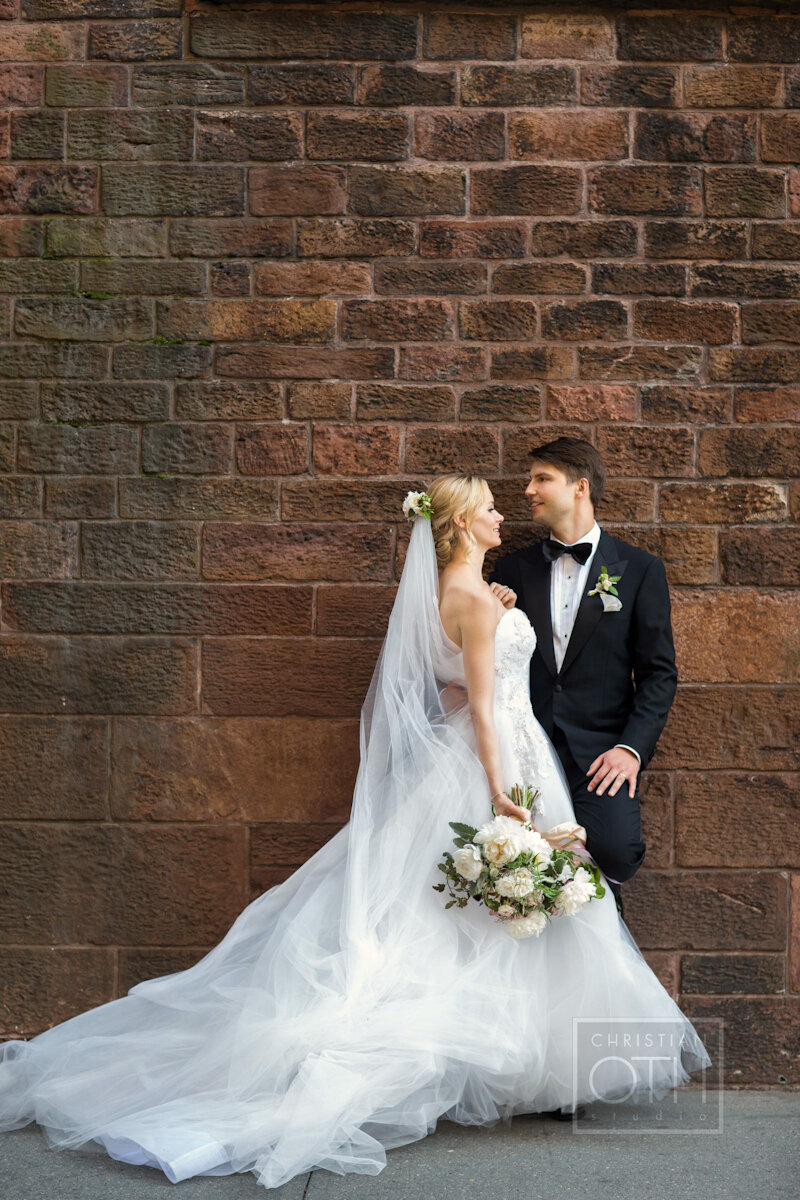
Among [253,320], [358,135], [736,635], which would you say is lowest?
[736,635]

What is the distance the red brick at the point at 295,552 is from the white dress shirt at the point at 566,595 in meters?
0.69

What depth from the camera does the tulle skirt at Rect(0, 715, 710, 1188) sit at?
3.18 meters

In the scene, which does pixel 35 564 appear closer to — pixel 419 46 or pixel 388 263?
pixel 388 263

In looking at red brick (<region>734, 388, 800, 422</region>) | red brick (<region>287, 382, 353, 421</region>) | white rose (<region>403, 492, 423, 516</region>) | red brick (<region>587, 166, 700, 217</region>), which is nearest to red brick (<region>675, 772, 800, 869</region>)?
red brick (<region>734, 388, 800, 422</region>)

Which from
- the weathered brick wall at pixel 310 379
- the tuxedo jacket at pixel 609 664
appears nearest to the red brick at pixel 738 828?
the weathered brick wall at pixel 310 379

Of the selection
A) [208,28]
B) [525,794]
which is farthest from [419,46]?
[525,794]

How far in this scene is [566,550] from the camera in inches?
150

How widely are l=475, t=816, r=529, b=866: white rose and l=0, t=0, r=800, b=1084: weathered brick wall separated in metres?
0.91

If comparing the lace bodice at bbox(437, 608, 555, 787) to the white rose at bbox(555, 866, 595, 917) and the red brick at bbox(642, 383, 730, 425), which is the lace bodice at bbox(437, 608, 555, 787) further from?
the red brick at bbox(642, 383, 730, 425)

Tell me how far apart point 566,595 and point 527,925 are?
3.76 feet

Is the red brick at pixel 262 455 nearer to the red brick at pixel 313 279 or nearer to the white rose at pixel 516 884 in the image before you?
the red brick at pixel 313 279

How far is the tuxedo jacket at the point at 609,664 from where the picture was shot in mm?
3734

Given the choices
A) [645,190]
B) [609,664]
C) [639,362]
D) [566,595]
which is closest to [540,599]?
[566,595]

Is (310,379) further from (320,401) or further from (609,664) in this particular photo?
(609,664)
